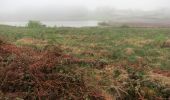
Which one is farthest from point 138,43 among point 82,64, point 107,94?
point 107,94

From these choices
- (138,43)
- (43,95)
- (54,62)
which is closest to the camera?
(43,95)

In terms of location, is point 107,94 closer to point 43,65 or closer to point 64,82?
point 64,82

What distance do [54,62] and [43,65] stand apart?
1.70 ft

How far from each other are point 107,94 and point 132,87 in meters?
1.47

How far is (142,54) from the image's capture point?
26109 mm

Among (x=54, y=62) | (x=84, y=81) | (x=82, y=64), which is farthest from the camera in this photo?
(x=82, y=64)

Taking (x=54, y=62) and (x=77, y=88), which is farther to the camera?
(x=54, y=62)

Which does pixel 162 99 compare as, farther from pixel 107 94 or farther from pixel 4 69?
pixel 4 69

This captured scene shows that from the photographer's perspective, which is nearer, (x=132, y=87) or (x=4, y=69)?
(x=4, y=69)

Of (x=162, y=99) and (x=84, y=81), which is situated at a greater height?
(x=84, y=81)

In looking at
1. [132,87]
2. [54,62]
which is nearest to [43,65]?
[54,62]

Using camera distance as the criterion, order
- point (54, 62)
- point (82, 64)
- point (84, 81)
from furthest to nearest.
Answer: point (82, 64)
point (54, 62)
point (84, 81)

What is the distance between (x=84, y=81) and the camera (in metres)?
12.1

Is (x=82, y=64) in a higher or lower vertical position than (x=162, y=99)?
higher
